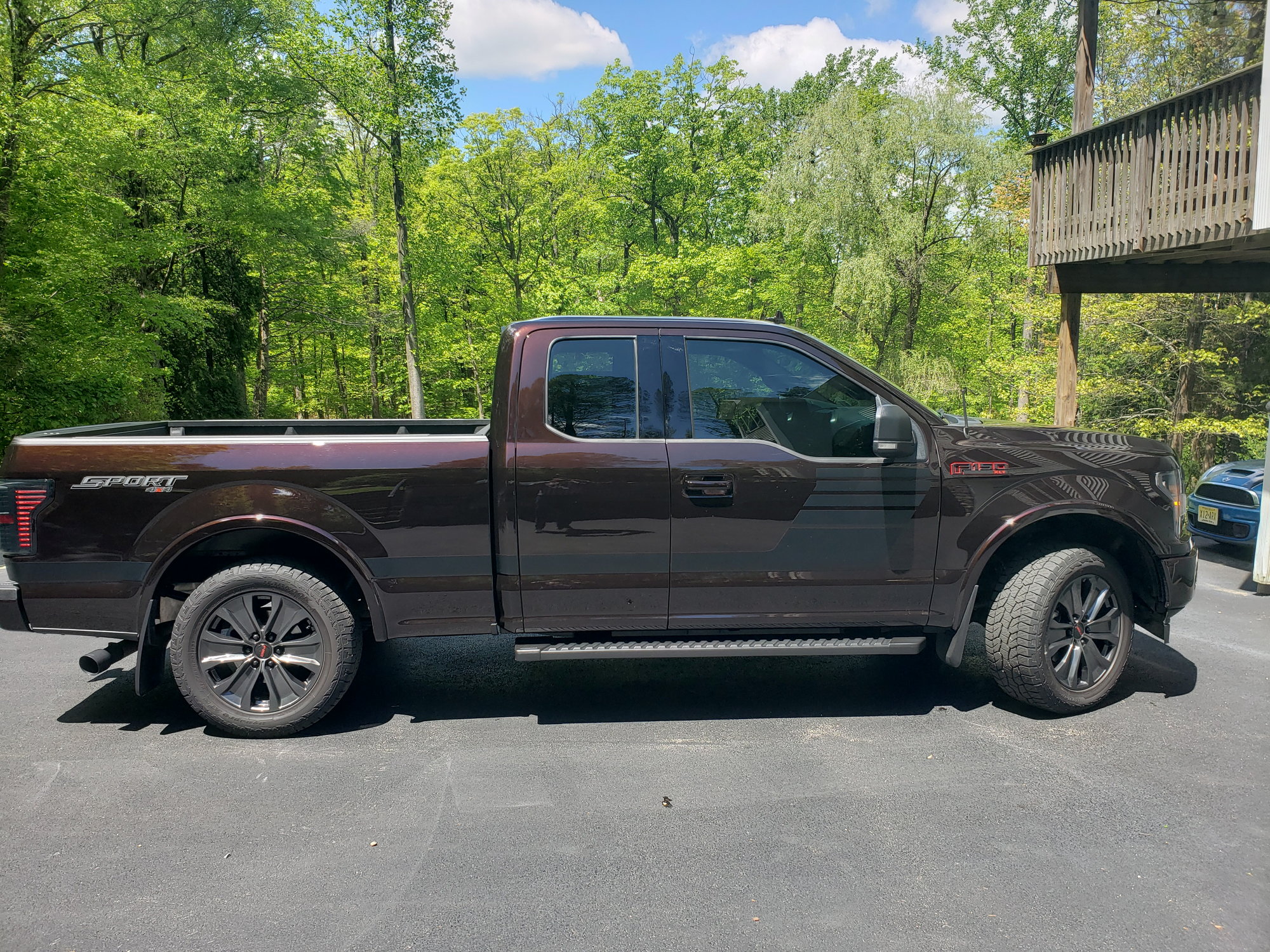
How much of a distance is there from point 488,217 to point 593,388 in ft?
85.7

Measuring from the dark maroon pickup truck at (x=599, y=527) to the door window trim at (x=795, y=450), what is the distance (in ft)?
0.03

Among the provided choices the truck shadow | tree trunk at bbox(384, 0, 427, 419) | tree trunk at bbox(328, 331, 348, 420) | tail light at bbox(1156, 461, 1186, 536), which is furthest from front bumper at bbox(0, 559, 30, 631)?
tree trunk at bbox(328, 331, 348, 420)

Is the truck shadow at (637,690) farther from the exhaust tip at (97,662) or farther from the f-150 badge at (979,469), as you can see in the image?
the f-150 badge at (979,469)

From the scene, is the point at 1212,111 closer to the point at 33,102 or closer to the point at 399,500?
the point at 399,500

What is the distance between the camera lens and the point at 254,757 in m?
3.74

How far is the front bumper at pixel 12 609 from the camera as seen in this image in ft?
12.3

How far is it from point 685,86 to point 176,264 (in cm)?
2082

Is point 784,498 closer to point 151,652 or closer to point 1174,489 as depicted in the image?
point 1174,489

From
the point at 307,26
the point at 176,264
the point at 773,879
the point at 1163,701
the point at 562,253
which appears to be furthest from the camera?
the point at 562,253

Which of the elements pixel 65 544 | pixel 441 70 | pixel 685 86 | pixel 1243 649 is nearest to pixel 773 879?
pixel 65 544

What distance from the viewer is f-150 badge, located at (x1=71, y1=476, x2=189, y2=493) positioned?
12.1 ft

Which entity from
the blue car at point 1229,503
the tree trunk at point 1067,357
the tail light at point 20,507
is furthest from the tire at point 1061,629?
the tree trunk at point 1067,357

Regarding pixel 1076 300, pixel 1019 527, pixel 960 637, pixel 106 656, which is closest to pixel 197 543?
pixel 106 656

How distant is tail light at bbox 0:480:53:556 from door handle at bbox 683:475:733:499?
2982mm
